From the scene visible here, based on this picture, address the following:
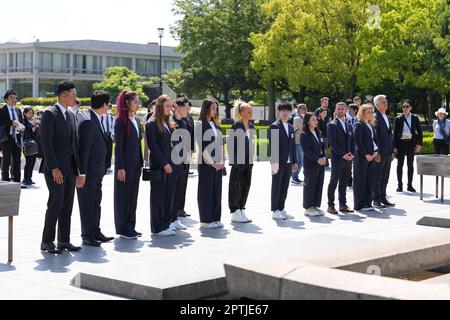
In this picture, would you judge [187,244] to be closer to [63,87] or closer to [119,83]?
[63,87]

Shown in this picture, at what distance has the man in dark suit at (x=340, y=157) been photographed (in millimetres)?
14422

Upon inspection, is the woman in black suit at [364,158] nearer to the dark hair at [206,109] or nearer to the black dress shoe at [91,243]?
the dark hair at [206,109]

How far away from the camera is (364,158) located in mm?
14758

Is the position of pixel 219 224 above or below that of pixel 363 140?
below

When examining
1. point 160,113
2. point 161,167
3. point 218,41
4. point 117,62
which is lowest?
point 161,167

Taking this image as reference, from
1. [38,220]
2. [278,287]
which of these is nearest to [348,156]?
[38,220]

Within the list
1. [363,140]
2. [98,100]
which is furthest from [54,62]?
[98,100]

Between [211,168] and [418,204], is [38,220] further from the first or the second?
[418,204]

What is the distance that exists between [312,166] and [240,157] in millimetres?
1520

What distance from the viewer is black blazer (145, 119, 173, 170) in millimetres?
11502

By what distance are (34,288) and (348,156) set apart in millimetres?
7792

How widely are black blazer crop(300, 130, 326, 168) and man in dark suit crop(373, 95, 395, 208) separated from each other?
1697 millimetres

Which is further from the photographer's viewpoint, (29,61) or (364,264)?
(29,61)
